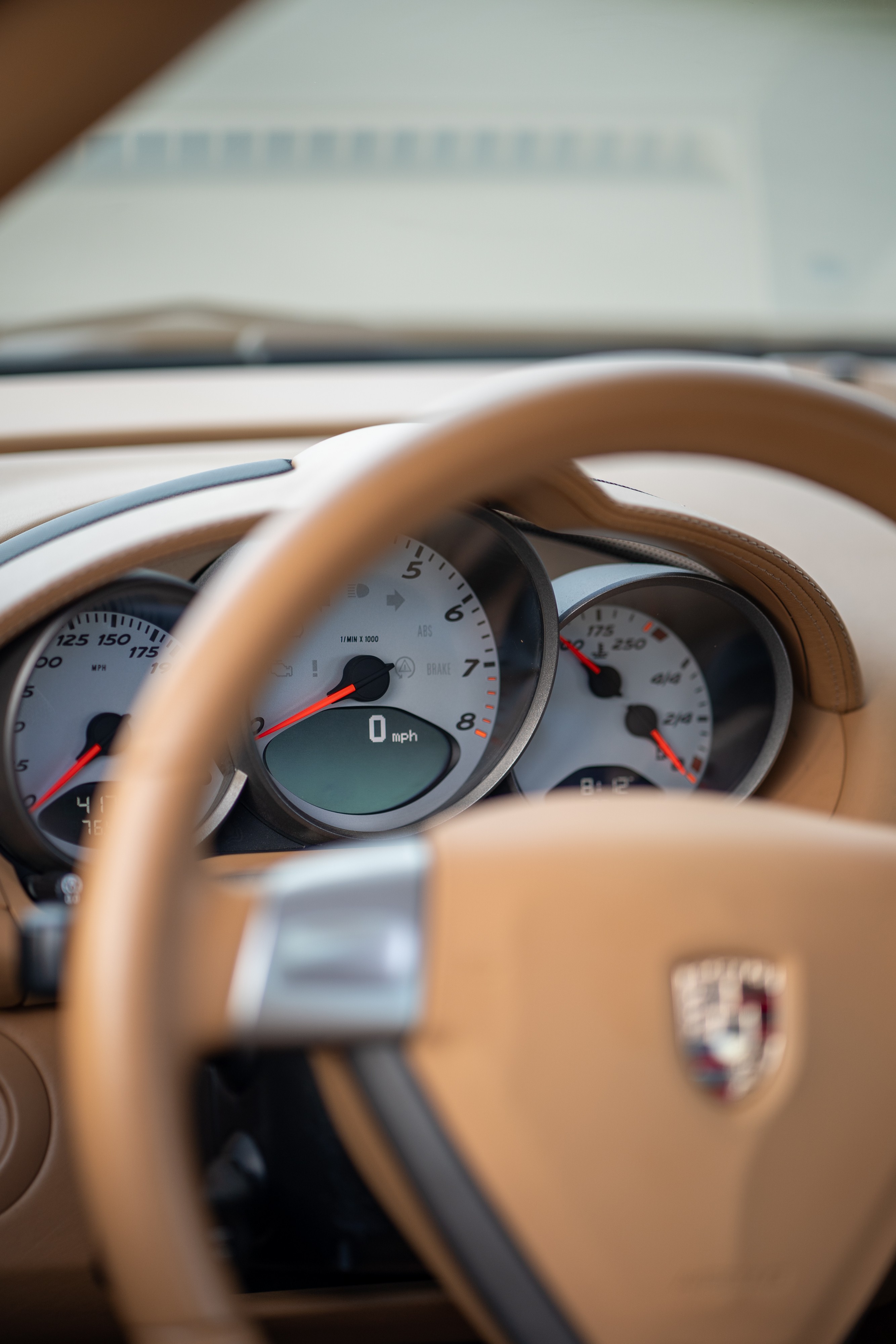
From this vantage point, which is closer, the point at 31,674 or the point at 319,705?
the point at 31,674

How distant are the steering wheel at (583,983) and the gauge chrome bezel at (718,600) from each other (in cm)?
69

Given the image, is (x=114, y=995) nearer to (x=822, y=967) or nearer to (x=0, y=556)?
(x=822, y=967)

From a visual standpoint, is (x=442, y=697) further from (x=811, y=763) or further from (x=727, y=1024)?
(x=727, y=1024)

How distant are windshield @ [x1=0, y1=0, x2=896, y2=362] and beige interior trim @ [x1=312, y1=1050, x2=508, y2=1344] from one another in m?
1.29

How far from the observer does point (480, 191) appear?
1751mm

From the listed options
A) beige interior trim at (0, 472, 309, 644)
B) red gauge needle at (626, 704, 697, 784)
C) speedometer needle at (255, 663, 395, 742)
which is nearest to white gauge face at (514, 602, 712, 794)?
red gauge needle at (626, 704, 697, 784)

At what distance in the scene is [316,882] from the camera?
27.9 inches

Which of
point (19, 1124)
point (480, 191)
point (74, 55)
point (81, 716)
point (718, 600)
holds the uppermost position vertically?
Result: point (480, 191)

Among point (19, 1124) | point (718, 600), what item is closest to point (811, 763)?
point (718, 600)

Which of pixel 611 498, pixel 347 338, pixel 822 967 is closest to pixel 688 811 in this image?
pixel 822 967

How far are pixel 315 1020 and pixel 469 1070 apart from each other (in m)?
0.12

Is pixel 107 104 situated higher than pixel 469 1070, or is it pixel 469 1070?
pixel 107 104

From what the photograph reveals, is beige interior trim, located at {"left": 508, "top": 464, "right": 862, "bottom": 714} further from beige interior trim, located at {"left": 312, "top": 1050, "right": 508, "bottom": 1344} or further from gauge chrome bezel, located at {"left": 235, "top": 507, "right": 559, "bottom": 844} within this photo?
beige interior trim, located at {"left": 312, "top": 1050, "right": 508, "bottom": 1344}

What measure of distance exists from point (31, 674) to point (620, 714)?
2.84ft
